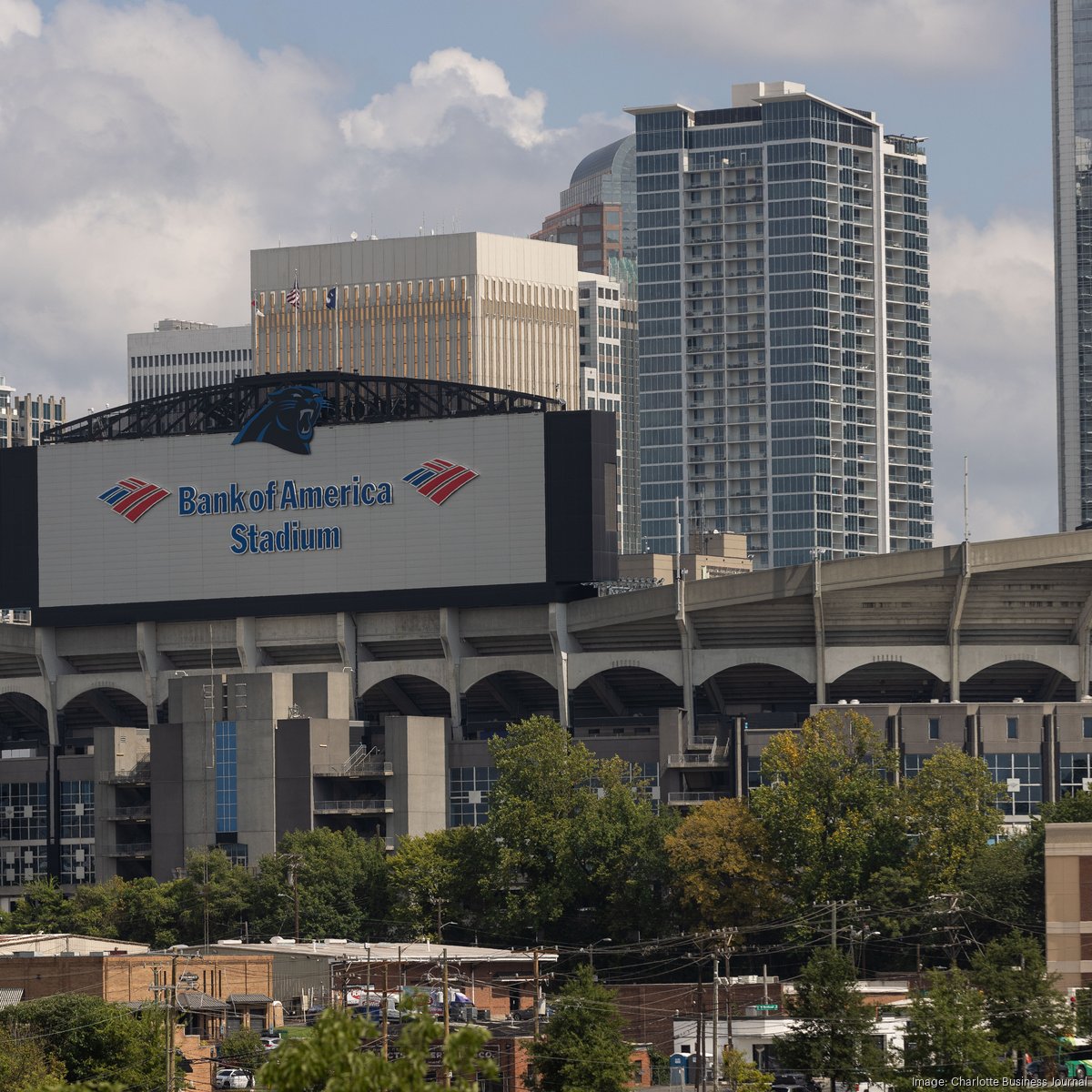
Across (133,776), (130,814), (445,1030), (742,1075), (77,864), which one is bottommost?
(742,1075)

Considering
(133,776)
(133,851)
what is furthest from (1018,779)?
(133,776)

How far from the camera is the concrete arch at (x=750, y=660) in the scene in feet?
581

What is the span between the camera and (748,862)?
5773 inches

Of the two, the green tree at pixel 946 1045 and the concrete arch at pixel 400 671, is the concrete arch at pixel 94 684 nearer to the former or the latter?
the concrete arch at pixel 400 671

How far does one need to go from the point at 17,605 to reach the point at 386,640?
26.9m

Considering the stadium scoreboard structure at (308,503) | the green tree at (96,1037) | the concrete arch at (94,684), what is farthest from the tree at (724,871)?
the concrete arch at (94,684)

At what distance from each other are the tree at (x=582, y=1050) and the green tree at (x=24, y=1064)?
1837 centimetres

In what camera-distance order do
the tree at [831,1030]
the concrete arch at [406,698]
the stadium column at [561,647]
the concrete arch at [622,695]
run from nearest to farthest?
the tree at [831,1030] < the stadium column at [561,647] < the concrete arch at [622,695] < the concrete arch at [406,698]

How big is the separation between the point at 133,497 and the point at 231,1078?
265ft

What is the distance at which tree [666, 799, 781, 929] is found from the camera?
146 meters

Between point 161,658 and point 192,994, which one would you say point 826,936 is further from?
point 161,658

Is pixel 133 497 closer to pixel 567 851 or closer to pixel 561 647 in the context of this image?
pixel 561 647

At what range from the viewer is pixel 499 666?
182m

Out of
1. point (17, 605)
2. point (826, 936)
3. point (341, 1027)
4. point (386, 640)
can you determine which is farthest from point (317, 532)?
point (341, 1027)
